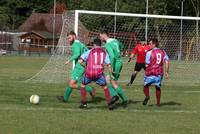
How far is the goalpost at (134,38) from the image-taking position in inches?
990

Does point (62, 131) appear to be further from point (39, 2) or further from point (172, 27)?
point (39, 2)

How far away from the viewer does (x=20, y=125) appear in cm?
1055

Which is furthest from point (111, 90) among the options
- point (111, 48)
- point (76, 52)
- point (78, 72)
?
point (76, 52)

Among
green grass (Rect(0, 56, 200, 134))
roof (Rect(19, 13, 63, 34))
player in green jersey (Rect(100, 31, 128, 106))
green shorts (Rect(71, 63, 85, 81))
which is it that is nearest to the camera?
green grass (Rect(0, 56, 200, 134))

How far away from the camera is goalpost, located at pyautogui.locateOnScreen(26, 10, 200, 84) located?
2516 centimetres

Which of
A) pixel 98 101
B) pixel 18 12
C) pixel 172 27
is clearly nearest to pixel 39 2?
pixel 18 12

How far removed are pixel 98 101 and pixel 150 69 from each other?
6.23 ft

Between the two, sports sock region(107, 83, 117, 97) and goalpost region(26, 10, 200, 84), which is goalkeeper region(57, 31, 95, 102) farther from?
goalpost region(26, 10, 200, 84)

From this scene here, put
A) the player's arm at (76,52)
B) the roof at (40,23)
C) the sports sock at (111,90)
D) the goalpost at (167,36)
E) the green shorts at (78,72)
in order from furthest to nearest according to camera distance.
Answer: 1. the roof at (40,23)
2. the goalpost at (167,36)
3. the player's arm at (76,52)
4. the green shorts at (78,72)
5. the sports sock at (111,90)

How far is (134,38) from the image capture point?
34438 millimetres

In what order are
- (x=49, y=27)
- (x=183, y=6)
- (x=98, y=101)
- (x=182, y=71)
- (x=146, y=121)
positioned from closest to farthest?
(x=146, y=121), (x=98, y=101), (x=182, y=71), (x=183, y=6), (x=49, y=27)

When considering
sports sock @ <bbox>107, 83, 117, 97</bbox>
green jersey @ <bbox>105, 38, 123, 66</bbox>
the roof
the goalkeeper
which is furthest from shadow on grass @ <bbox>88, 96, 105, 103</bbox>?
the roof

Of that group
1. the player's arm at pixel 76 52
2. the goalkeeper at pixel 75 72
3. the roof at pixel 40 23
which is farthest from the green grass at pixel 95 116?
the roof at pixel 40 23

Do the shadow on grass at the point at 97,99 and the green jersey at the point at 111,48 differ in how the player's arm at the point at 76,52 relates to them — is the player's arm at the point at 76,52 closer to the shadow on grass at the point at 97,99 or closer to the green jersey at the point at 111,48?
the green jersey at the point at 111,48
